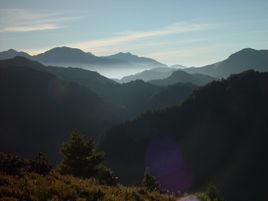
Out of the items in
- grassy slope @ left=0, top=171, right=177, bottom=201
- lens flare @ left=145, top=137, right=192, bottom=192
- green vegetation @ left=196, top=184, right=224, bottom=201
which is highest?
grassy slope @ left=0, top=171, right=177, bottom=201

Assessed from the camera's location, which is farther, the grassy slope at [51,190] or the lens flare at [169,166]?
the lens flare at [169,166]

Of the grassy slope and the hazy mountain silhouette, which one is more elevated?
the grassy slope

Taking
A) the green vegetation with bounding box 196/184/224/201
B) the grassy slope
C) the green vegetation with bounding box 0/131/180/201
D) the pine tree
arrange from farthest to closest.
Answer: the pine tree → the green vegetation with bounding box 196/184/224/201 → the green vegetation with bounding box 0/131/180/201 → the grassy slope

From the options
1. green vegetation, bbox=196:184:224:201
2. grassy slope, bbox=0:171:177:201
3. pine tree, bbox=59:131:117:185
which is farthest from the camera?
pine tree, bbox=59:131:117:185

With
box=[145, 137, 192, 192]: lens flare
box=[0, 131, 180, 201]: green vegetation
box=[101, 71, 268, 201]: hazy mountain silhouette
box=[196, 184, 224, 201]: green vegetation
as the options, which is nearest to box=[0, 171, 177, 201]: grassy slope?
box=[0, 131, 180, 201]: green vegetation

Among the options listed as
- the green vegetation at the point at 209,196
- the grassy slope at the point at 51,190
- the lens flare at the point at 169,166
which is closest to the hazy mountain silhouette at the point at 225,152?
the lens flare at the point at 169,166

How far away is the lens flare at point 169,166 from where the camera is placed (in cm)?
15925

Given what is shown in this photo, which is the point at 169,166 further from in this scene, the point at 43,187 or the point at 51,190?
the point at 43,187

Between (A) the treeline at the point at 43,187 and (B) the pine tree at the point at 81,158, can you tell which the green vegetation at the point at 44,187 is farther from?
(B) the pine tree at the point at 81,158

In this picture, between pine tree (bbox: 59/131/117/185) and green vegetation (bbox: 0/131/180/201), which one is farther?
pine tree (bbox: 59/131/117/185)

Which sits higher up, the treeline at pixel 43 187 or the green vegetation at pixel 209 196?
the treeline at pixel 43 187

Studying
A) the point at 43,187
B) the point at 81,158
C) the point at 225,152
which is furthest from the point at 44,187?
the point at 225,152

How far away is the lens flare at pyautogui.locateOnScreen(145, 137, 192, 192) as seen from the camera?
159250mm

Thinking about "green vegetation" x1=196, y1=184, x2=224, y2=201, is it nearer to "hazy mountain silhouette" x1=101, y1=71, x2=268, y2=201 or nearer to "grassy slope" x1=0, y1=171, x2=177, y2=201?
"grassy slope" x1=0, y1=171, x2=177, y2=201
